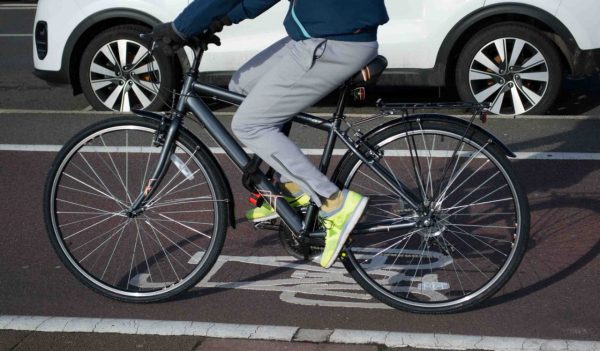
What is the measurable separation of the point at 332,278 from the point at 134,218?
1070 mm

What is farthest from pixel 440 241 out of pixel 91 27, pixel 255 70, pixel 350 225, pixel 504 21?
pixel 91 27

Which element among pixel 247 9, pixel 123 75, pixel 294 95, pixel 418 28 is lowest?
pixel 123 75

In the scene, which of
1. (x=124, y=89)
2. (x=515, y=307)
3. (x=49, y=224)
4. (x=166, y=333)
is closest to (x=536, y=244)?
(x=515, y=307)

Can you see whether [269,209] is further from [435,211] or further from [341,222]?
[435,211]

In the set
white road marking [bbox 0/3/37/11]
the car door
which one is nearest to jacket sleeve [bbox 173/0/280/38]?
the car door

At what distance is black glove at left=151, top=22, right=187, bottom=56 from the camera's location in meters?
4.54

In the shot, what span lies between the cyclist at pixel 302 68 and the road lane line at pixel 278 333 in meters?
0.38

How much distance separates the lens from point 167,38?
4559 mm

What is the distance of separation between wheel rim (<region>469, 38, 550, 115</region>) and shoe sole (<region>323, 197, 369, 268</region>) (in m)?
4.30

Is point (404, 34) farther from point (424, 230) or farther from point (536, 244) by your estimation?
point (424, 230)

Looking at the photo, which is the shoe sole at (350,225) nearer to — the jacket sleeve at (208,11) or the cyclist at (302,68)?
the cyclist at (302,68)

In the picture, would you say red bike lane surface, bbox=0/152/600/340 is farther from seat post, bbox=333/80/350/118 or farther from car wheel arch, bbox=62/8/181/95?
car wheel arch, bbox=62/8/181/95

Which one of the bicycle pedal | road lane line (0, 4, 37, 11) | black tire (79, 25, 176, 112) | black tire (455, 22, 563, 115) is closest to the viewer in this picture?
the bicycle pedal

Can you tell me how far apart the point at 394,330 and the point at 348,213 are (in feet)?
1.89
